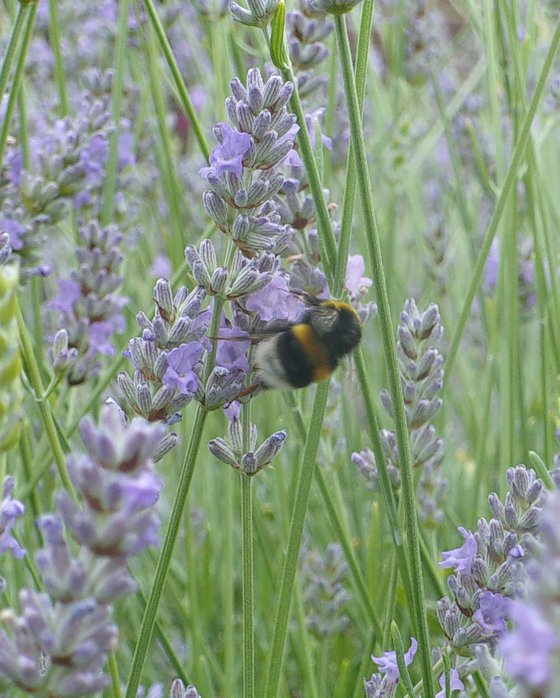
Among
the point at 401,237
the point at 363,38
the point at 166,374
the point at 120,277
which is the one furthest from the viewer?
the point at 401,237

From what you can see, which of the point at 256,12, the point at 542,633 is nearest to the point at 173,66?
the point at 256,12

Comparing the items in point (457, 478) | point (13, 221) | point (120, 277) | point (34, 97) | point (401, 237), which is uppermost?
point (34, 97)

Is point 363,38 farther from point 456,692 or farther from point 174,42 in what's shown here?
point 174,42

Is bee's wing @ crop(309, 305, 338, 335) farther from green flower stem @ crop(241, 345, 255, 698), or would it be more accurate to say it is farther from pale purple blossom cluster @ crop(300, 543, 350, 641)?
pale purple blossom cluster @ crop(300, 543, 350, 641)

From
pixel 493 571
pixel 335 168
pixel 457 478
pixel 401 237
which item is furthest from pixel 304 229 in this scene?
pixel 401 237

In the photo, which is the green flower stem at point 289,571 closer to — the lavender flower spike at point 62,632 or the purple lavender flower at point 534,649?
the lavender flower spike at point 62,632

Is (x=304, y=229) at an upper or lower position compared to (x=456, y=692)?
upper

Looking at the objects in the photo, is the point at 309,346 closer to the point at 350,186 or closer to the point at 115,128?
the point at 350,186
